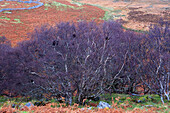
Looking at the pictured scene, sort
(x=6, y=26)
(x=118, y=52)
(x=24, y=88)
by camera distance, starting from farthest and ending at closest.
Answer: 1. (x=6, y=26)
2. (x=118, y=52)
3. (x=24, y=88)

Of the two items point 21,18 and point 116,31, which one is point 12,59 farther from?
point 21,18

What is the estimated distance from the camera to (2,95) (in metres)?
17.3

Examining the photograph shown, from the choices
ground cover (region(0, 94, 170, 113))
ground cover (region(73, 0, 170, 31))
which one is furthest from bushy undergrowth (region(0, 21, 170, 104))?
ground cover (region(73, 0, 170, 31))

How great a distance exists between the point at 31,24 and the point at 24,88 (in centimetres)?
3380

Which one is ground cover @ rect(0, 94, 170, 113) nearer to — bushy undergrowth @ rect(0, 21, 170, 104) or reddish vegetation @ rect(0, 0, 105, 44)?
bushy undergrowth @ rect(0, 21, 170, 104)

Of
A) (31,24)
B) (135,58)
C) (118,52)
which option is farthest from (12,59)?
(31,24)

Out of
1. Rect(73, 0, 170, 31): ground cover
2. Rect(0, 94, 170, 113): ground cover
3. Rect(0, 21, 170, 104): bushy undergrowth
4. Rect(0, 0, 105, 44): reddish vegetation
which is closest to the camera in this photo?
Rect(0, 94, 170, 113): ground cover

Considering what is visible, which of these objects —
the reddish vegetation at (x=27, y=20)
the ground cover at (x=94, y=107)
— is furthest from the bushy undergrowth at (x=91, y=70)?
the reddish vegetation at (x=27, y=20)

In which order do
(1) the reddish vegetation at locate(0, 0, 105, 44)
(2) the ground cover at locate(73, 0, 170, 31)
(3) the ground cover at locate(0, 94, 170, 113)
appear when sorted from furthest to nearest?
(2) the ground cover at locate(73, 0, 170, 31), (1) the reddish vegetation at locate(0, 0, 105, 44), (3) the ground cover at locate(0, 94, 170, 113)

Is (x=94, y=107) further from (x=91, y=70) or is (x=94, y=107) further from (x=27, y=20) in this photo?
(x=27, y=20)

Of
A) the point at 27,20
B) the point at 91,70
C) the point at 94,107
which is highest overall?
the point at 27,20

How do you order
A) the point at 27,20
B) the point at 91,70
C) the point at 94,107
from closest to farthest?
the point at 94,107 < the point at 91,70 < the point at 27,20

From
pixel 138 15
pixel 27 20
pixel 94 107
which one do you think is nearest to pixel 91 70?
pixel 94 107

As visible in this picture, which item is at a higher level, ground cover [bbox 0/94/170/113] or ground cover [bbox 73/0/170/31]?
ground cover [bbox 73/0/170/31]
